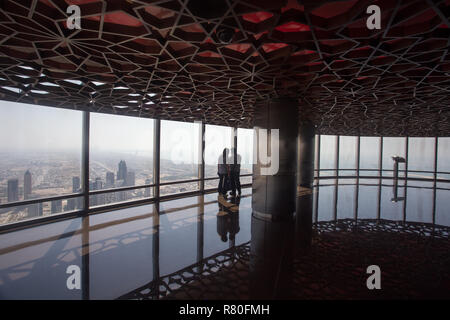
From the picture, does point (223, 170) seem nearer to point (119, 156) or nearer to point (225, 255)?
point (119, 156)

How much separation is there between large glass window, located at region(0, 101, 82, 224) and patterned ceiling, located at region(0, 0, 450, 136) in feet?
2.08

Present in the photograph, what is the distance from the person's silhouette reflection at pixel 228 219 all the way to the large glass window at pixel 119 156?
392cm

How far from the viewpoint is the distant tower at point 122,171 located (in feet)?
31.0

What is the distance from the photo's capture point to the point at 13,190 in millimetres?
6871

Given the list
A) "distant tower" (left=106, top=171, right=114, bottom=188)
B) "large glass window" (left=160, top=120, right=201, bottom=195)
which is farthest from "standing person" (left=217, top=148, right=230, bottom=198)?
"distant tower" (left=106, top=171, right=114, bottom=188)

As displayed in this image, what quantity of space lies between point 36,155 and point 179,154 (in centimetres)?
582

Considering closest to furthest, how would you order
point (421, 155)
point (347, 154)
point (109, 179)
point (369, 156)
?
point (109, 179) → point (421, 155) → point (347, 154) → point (369, 156)

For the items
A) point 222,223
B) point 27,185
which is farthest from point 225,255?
point 27,185

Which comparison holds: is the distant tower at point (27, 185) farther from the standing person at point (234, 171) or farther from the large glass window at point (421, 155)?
the large glass window at point (421, 155)

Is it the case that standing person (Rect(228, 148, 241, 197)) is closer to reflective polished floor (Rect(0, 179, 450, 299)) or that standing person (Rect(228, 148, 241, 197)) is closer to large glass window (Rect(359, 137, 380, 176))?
reflective polished floor (Rect(0, 179, 450, 299))

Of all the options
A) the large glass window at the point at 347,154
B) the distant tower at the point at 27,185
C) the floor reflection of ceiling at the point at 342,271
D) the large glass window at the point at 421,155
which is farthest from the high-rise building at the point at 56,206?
the large glass window at the point at 421,155

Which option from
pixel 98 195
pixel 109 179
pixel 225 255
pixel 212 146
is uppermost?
pixel 212 146

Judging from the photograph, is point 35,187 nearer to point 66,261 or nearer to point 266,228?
point 66,261
